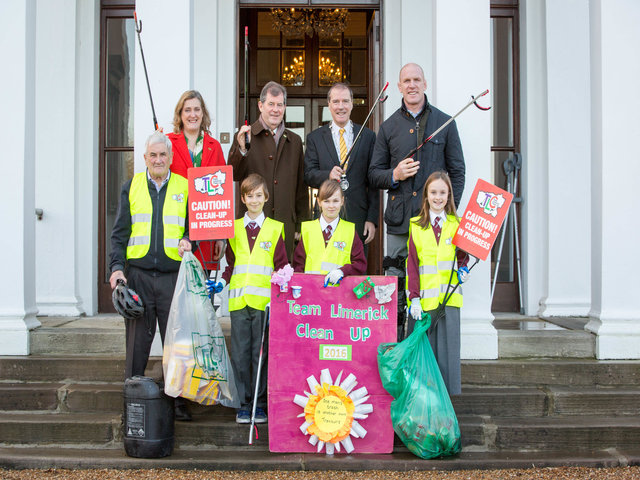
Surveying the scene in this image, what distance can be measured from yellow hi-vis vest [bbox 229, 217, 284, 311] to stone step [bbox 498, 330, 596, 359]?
1.87 metres

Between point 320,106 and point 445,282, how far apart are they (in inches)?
186

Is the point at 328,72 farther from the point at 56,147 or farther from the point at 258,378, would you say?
the point at 258,378

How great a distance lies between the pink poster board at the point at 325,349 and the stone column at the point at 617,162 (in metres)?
1.91

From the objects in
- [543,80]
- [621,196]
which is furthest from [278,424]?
[543,80]

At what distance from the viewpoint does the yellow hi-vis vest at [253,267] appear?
4.06 metres

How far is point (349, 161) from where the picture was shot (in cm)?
475

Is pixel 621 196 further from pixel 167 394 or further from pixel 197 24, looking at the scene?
pixel 197 24

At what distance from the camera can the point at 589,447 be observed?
13.3 ft

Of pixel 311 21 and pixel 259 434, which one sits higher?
pixel 311 21

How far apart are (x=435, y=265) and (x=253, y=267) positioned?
1153mm

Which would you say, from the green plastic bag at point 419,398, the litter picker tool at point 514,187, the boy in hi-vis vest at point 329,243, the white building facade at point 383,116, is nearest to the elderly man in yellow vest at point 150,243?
the boy in hi-vis vest at point 329,243

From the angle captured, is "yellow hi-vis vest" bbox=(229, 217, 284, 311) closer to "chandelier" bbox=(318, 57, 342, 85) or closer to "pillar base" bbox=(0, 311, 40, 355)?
"pillar base" bbox=(0, 311, 40, 355)

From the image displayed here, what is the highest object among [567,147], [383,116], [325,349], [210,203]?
[383,116]

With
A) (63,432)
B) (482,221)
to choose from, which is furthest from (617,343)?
(63,432)
